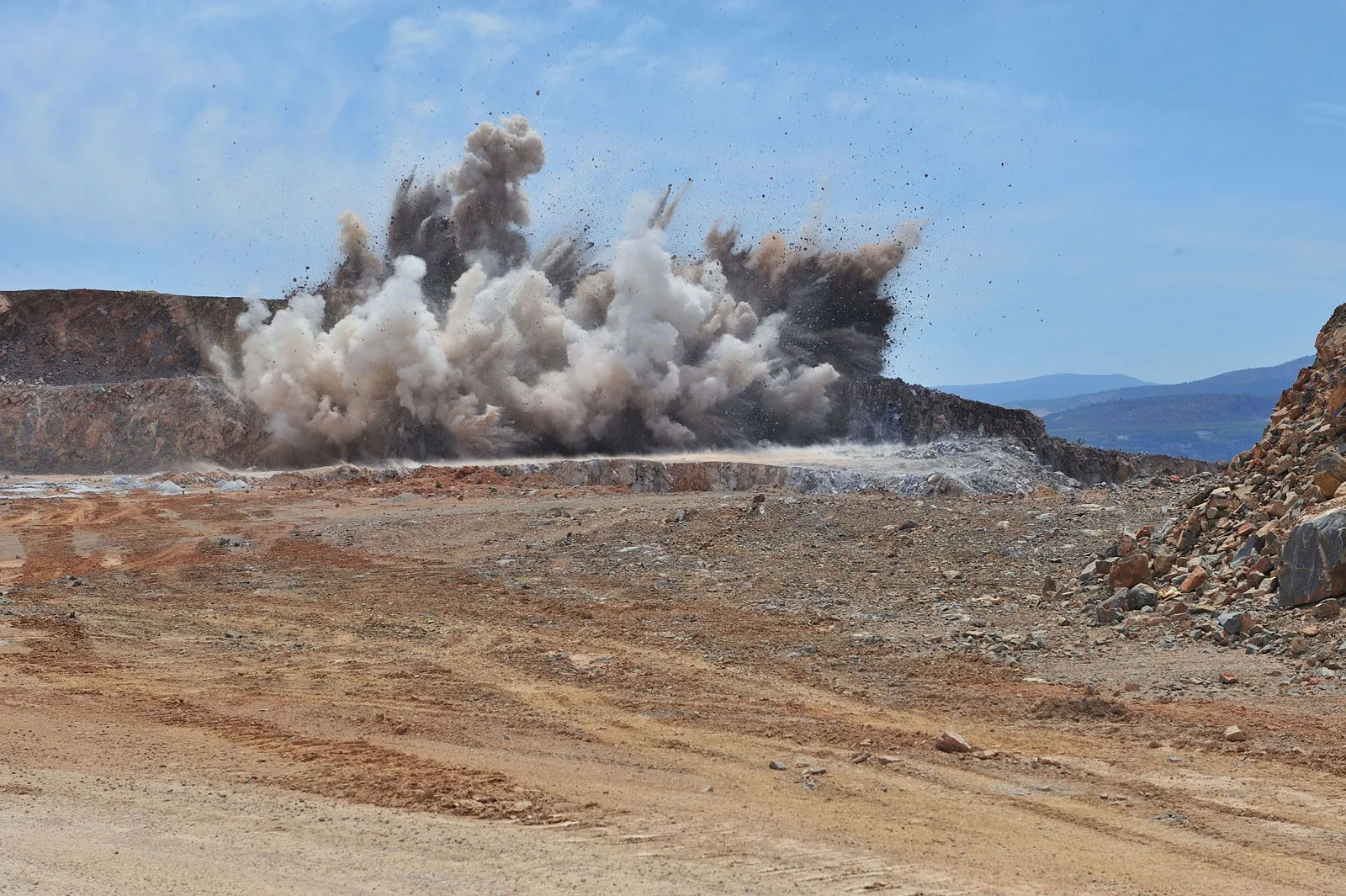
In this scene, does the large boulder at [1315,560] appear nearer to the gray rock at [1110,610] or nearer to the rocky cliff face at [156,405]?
the gray rock at [1110,610]

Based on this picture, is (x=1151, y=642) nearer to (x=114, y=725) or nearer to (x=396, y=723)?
(x=396, y=723)

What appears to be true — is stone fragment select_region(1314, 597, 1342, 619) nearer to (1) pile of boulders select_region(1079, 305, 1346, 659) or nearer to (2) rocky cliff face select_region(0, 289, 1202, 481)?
(1) pile of boulders select_region(1079, 305, 1346, 659)

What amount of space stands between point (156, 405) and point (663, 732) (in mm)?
39192

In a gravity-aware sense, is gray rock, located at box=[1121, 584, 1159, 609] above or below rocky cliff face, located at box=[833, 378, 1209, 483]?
below

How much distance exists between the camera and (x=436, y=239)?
5109 centimetres

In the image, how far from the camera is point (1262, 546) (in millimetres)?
11539

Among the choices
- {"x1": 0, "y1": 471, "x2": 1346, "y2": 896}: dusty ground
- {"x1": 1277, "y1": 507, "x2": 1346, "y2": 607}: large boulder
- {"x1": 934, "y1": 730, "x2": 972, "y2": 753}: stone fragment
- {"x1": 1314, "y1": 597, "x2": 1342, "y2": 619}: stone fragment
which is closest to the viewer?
Answer: {"x1": 0, "y1": 471, "x2": 1346, "y2": 896}: dusty ground

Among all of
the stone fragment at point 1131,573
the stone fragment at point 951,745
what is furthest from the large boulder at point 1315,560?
the stone fragment at point 951,745

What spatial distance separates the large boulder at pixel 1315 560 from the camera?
10.2m

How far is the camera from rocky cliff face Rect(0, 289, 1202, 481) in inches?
1658

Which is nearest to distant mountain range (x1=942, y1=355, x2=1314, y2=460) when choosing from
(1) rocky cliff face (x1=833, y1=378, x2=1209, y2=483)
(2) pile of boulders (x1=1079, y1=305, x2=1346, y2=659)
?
(1) rocky cliff face (x1=833, y1=378, x2=1209, y2=483)

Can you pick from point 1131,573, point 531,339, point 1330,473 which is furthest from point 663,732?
point 531,339

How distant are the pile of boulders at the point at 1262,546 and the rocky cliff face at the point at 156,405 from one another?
32.4 meters

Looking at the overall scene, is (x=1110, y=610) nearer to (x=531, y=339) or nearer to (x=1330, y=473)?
(x=1330, y=473)
